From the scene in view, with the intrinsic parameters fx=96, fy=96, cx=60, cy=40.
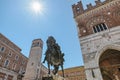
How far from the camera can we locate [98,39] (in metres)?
11.7

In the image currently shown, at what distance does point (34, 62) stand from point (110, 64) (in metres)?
20.4

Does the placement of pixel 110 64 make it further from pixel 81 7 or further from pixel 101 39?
pixel 81 7

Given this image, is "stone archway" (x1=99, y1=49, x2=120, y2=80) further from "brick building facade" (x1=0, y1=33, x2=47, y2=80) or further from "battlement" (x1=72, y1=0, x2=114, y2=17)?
"brick building facade" (x1=0, y1=33, x2=47, y2=80)

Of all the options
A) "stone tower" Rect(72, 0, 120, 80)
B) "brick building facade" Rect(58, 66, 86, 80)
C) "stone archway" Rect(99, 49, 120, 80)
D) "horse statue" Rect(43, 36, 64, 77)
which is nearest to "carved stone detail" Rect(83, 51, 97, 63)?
"stone tower" Rect(72, 0, 120, 80)

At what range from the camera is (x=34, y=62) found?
88.5ft

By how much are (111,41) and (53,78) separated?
8655mm

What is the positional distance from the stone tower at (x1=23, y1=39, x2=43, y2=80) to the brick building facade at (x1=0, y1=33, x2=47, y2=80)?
7.95 ft

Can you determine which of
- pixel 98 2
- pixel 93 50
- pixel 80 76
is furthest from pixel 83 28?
pixel 80 76

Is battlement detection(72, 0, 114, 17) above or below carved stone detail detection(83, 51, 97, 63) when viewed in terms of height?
above

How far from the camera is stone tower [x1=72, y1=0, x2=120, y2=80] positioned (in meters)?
10.7

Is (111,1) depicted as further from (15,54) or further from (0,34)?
(15,54)

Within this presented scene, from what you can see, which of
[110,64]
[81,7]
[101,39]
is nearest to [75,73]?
[110,64]

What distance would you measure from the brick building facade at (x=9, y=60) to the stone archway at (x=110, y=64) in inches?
757

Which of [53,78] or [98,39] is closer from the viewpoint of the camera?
[53,78]
